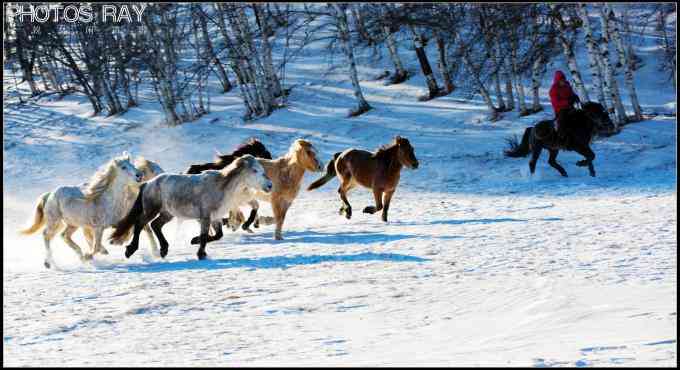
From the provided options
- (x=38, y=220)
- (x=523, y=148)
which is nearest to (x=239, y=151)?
(x=38, y=220)

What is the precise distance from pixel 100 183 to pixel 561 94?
407 inches

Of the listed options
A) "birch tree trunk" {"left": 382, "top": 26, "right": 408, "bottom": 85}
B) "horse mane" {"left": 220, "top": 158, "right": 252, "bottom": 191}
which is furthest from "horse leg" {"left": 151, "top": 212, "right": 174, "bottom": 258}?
"birch tree trunk" {"left": 382, "top": 26, "right": 408, "bottom": 85}

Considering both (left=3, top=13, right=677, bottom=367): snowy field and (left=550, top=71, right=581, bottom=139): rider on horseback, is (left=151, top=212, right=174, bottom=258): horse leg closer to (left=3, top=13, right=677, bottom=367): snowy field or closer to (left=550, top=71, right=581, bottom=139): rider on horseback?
(left=3, top=13, right=677, bottom=367): snowy field

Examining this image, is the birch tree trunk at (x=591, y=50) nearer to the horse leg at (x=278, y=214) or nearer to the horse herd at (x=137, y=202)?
the horse leg at (x=278, y=214)

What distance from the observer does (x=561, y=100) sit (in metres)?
18.1

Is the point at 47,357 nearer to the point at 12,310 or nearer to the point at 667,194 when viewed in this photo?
the point at 12,310

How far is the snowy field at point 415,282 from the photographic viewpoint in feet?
20.5

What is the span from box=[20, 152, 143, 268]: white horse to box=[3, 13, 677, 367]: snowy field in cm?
48

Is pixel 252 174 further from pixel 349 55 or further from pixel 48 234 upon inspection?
pixel 349 55

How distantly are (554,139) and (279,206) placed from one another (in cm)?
749

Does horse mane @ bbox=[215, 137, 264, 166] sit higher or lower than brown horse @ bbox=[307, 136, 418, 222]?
higher

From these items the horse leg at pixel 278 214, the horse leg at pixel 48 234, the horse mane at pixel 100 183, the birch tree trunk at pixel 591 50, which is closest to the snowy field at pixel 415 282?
the horse leg at pixel 278 214

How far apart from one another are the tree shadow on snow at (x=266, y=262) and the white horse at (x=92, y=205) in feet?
2.80

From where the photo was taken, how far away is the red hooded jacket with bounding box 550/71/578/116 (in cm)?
1792
